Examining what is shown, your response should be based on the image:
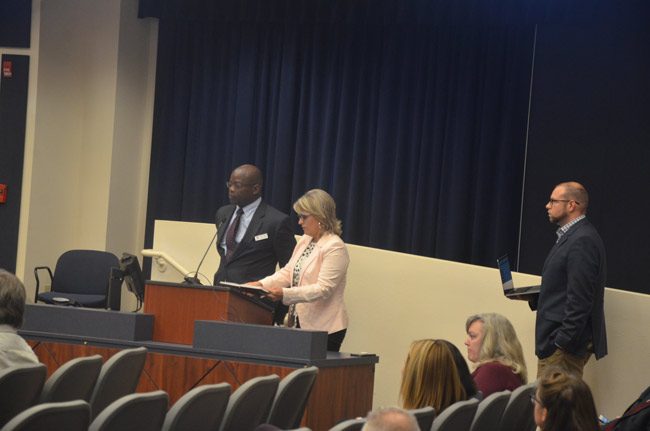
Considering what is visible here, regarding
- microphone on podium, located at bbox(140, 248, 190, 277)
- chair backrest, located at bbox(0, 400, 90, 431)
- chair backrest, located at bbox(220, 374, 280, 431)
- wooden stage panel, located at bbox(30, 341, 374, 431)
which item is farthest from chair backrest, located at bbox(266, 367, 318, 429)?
microphone on podium, located at bbox(140, 248, 190, 277)

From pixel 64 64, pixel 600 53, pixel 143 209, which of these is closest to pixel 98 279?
pixel 143 209

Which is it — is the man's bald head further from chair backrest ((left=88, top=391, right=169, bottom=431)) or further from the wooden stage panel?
chair backrest ((left=88, top=391, right=169, bottom=431))

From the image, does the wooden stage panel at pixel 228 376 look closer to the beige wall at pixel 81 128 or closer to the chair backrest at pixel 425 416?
the chair backrest at pixel 425 416

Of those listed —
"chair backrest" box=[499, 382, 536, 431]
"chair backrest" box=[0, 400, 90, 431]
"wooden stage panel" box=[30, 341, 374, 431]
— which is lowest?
"wooden stage panel" box=[30, 341, 374, 431]

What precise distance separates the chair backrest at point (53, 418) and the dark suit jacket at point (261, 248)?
10.4 ft

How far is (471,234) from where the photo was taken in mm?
8297

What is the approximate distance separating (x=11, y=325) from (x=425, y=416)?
5.41ft

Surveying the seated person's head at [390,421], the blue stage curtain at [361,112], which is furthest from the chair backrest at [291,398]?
the blue stage curtain at [361,112]

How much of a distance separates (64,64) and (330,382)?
5.23 metres

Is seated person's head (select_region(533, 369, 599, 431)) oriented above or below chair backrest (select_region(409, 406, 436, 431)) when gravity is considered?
above

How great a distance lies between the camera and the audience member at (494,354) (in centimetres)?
470

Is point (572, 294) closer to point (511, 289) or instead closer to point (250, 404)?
point (511, 289)

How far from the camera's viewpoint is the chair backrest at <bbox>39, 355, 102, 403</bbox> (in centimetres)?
376

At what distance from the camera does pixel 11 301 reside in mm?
4090
